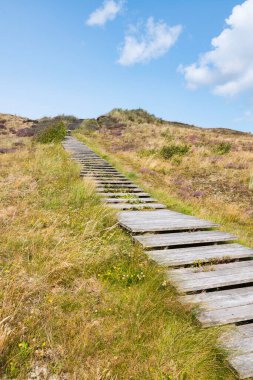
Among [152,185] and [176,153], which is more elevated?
[176,153]

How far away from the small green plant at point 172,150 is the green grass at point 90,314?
13022 mm

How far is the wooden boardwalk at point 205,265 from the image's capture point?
3.34m

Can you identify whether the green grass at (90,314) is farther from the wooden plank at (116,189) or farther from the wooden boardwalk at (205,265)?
the wooden plank at (116,189)

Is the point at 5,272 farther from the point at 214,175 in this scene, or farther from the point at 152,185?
the point at 214,175

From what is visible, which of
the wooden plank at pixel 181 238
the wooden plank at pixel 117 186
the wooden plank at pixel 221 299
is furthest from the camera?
the wooden plank at pixel 117 186

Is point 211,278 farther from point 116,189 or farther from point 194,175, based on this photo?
point 194,175

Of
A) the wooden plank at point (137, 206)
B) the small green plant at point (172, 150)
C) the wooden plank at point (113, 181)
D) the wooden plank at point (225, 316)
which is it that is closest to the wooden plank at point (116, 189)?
the wooden plank at point (113, 181)

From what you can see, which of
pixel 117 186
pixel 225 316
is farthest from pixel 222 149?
pixel 225 316

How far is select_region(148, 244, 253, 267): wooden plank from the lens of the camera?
4.78 meters

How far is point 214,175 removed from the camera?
14398 mm

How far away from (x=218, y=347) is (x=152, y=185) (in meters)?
9.09

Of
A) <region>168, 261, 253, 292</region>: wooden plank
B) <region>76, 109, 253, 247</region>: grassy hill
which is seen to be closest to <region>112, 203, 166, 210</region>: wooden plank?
<region>76, 109, 253, 247</region>: grassy hill

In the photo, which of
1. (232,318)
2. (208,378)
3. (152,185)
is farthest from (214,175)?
(208,378)

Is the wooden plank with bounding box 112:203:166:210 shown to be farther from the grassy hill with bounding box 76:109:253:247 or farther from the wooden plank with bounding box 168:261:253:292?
the wooden plank with bounding box 168:261:253:292
